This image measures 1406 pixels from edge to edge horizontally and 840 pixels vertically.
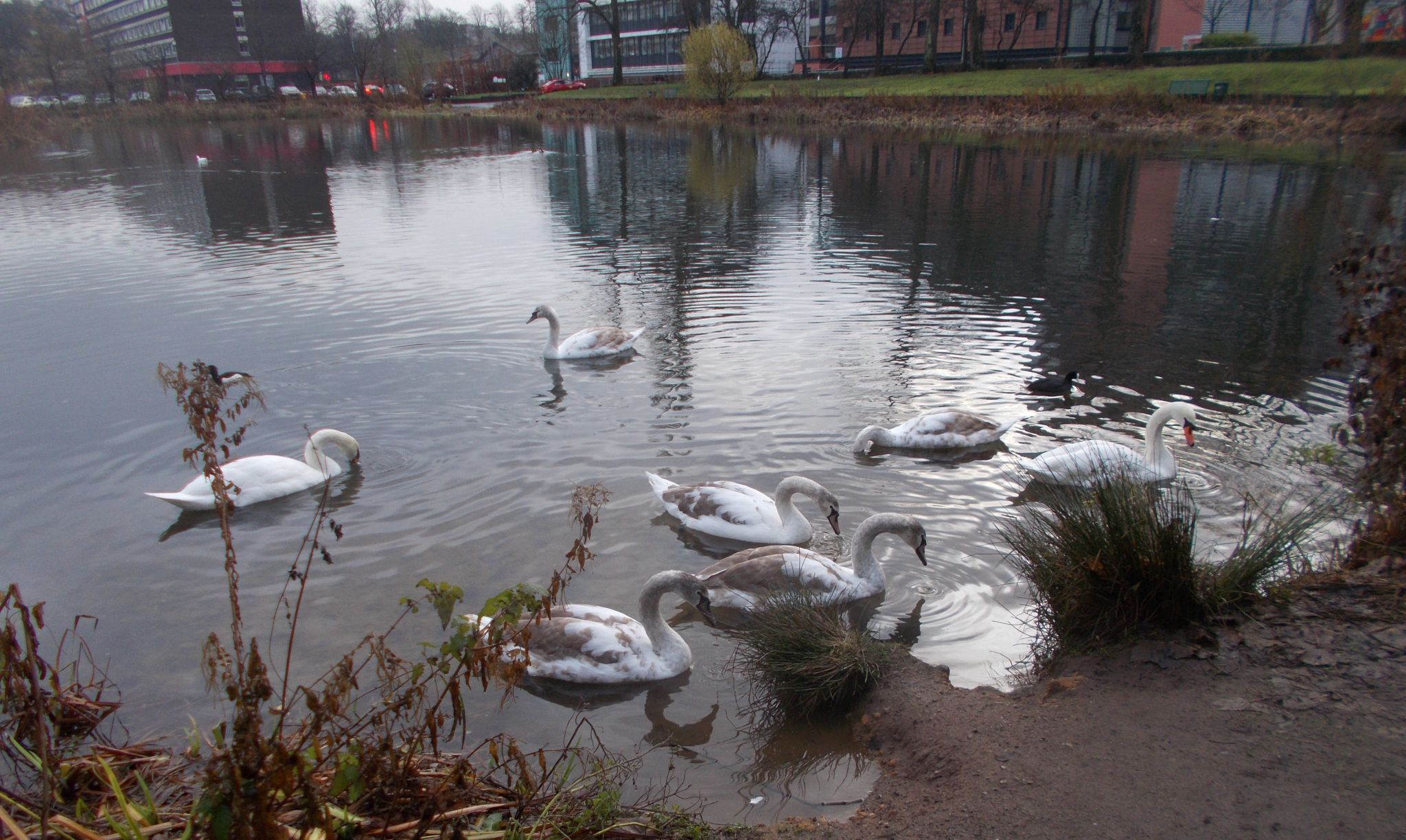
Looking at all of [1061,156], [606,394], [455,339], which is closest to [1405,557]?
[606,394]

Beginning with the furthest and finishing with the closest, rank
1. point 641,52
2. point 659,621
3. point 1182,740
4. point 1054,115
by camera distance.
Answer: point 641,52
point 1054,115
point 659,621
point 1182,740

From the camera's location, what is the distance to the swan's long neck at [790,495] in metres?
7.68

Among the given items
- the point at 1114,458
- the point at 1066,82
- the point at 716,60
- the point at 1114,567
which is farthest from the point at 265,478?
the point at 716,60

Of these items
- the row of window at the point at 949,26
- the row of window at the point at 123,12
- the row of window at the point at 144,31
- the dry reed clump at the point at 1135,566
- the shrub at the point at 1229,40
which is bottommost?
the dry reed clump at the point at 1135,566

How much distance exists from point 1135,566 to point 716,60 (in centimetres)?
6013

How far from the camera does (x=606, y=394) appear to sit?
11.1 meters

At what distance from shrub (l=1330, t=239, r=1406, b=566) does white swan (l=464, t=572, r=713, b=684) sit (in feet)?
14.4

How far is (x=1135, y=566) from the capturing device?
491 centimetres

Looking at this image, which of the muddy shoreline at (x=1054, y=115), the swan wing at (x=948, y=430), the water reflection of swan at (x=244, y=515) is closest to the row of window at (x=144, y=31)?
the muddy shoreline at (x=1054, y=115)

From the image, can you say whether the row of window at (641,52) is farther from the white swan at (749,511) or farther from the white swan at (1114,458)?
the white swan at (749,511)

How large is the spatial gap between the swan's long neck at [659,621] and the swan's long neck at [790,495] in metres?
1.86

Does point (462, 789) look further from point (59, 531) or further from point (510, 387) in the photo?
point (510, 387)

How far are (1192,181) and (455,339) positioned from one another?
2317 cm

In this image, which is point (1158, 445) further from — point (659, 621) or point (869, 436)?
point (659, 621)
